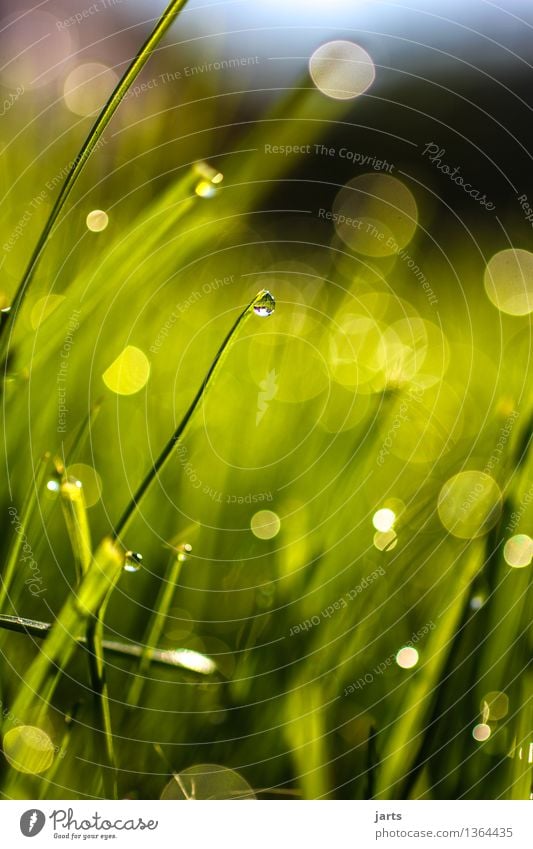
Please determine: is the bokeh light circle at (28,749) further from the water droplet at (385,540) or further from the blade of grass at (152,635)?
the water droplet at (385,540)

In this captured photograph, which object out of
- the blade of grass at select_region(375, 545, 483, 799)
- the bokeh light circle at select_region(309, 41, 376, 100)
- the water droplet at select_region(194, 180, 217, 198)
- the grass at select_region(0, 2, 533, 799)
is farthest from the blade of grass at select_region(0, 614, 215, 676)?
the bokeh light circle at select_region(309, 41, 376, 100)

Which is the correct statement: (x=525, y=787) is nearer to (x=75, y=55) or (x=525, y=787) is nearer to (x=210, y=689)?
(x=210, y=689)

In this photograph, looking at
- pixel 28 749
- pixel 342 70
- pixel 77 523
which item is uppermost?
pixel 342 70

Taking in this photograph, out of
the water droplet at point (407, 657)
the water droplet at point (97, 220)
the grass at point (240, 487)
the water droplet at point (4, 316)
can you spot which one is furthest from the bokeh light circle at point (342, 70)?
the water droplet at point (407, 657)

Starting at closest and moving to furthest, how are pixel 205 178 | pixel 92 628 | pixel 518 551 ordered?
pixel 92 628, pixel 518 551, pixel 205 178

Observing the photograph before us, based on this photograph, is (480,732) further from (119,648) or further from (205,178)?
(205,178)

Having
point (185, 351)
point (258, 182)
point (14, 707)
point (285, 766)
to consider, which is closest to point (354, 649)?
point (285, 766)

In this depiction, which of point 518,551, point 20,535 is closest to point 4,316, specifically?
point 20,535

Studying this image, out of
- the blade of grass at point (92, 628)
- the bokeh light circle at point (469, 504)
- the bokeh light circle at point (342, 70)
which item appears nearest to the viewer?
the blade of grass at point (92, 628)
